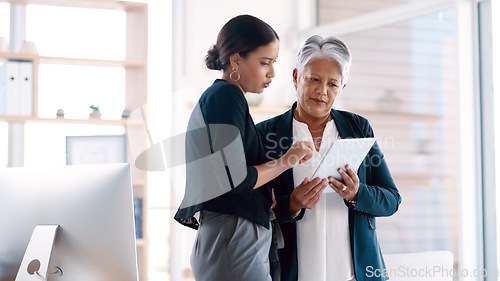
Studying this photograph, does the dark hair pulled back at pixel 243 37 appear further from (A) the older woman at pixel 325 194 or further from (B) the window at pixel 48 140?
(B) the window at pixel 48 140

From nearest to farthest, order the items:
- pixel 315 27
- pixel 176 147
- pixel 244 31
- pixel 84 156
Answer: pixel 244 31 → pixel 84 156 → pixel 176 147 → pixel 315 27

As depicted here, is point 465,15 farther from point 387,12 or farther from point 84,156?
point 84,156

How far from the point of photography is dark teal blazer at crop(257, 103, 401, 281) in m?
A: 1.79

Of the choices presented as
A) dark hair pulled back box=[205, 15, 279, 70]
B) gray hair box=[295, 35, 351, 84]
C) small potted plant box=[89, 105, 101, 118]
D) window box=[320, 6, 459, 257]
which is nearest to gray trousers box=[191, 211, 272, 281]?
dark hair pulled back box=[205, 15, 279, 70]

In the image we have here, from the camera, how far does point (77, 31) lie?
4285 mm

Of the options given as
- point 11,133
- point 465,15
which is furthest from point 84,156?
point 465,15

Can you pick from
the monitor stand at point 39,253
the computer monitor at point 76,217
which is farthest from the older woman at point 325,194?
the monitor stand at point 39,253

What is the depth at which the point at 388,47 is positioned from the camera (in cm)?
414

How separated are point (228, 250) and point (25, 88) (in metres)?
2.91

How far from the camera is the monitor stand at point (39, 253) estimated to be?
149cm

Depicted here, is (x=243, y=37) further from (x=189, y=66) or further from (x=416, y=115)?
(x=189, y=66)

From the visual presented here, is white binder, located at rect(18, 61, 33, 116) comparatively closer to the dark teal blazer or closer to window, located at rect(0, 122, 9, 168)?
window, located at rect(0, 122, 9, 168)

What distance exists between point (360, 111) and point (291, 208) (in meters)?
2.80

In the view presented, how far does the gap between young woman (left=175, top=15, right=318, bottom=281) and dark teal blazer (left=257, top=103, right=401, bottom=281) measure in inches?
7.4
